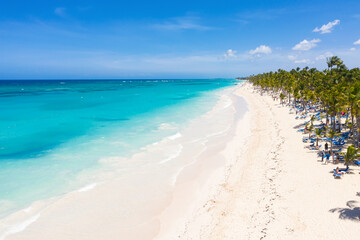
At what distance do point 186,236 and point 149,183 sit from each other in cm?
651

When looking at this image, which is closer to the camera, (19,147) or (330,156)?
(330,156)

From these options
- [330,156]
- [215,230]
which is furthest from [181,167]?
[330,156]

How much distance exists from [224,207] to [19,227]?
11.8 meters

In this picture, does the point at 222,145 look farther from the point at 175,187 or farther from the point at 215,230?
the point at 215,230

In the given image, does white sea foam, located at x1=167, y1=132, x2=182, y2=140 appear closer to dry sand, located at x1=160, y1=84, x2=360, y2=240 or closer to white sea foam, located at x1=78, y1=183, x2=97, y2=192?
dry sand, located at x1=160, y1=84, x2=360, y2=240

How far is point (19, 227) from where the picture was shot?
39.5 ft

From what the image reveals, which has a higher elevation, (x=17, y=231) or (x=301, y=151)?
(x=301, y=151)

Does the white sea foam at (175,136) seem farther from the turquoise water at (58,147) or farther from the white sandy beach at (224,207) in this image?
the white sandy beach at (224,207)

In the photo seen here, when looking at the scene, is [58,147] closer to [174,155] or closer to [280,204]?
[174,155]

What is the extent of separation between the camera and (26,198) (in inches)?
581

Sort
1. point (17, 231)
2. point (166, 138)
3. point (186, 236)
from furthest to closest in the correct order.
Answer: point (166, 138) < point (17, 231) < point (186, 236)

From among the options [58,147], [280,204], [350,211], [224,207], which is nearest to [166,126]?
[58,147]

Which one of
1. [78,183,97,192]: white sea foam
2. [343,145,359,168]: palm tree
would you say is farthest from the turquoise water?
[343,145,359,168]: palm tree

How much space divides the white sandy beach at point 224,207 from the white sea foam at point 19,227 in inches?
2.2
